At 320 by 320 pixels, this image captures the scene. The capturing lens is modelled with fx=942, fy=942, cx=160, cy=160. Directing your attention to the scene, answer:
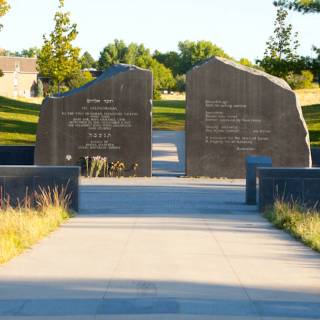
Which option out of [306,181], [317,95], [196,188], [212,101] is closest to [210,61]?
[212,101]

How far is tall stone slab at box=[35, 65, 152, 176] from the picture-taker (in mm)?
30656

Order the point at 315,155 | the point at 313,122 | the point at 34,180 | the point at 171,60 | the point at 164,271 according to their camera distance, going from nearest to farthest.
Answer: the point at 164,271 → the point at 34,180 → the point at 315,155 → the point at 313,122 → the point at 171,60

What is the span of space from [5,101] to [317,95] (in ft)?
101

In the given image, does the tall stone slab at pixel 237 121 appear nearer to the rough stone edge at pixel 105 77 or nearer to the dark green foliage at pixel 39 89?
the rough stone edge at pixel 105 77

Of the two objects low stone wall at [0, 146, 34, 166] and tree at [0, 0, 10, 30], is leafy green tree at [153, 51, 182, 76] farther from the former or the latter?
low stone wall at [0, 146, 34, 166]

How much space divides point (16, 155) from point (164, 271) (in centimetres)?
2270

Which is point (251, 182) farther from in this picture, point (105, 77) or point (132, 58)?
point (132, 58)

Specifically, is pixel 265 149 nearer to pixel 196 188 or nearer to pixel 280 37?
pixel 196 188

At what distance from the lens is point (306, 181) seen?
19469mm

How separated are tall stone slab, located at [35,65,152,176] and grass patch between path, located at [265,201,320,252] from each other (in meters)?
→ 12.2

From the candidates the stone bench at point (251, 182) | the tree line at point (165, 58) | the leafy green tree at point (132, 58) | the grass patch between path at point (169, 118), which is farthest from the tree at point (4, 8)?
the leafy green tree at point (132, 58)

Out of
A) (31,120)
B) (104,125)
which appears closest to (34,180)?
(104,125)

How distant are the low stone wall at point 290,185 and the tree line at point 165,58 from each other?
14.3 meters

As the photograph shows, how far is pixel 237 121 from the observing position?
1201 inches
